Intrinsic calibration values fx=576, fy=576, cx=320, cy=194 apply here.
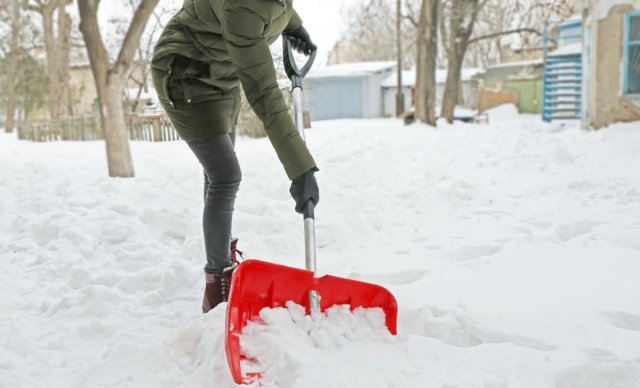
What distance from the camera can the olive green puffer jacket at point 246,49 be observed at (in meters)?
1.84

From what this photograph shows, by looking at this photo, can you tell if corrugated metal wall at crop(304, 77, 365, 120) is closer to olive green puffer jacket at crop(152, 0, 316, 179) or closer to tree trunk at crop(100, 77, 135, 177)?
tree trunk at crop(100, 77, 135, 177)

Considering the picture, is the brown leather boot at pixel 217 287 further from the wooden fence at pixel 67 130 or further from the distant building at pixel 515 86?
the distant building at pixel 515 86

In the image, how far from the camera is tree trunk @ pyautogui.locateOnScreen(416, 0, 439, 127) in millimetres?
15375

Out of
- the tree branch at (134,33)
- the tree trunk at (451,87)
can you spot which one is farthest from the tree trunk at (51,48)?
the tree branch at (134,33)

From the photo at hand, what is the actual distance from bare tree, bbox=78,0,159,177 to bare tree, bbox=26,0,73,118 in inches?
497

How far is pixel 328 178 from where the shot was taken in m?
5.84

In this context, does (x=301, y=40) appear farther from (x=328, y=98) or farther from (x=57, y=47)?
(x=57, y=47)

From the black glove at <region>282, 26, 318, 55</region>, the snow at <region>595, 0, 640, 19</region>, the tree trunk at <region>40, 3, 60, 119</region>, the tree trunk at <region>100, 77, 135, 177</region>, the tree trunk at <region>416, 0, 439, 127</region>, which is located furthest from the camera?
the tree trunk at <region>40, 3, 60, 119</region>

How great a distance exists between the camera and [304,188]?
199 cm

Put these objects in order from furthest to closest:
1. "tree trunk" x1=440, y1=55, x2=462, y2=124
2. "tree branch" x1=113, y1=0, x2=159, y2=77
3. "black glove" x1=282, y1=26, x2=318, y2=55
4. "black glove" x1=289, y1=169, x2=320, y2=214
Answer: "tree trunk" x1=440, y1=55, x2=462, y2=124 < "tree branch" x1=113, y1=0, x2=159, y2=77 < "black glove" x1=282, y1=26, x2=318, y2=55 < "black glove" x1=289, y1=169, x2=320, y2=214

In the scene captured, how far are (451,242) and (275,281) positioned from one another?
192 centimetres

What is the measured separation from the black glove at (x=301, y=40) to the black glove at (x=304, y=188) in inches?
34.8

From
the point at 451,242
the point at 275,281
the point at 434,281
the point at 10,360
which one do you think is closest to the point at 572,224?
the point at 451,242


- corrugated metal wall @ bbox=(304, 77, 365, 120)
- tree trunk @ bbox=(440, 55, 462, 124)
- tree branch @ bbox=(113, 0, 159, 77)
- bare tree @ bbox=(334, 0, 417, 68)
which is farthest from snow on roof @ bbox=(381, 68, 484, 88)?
tree branch @ bbox=(113, 0, 159, 77)
